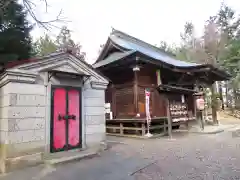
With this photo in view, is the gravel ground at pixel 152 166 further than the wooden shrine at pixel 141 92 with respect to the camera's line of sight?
No

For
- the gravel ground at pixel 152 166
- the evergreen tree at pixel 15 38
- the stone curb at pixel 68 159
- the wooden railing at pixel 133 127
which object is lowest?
the gravel ground at pixel 152 166

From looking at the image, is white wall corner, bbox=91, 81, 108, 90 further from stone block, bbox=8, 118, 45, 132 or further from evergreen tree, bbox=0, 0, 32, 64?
evergreen tree, bbox=0, 0, 32, 64

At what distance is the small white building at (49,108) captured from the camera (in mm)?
5191

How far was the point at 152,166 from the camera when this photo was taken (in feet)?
17.7

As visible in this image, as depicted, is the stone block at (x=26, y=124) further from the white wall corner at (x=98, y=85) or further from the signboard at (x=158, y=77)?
the signboard at (x=158, y=77)

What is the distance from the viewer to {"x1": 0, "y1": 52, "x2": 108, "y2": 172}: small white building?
5191 mm

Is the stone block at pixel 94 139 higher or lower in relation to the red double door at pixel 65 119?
lower

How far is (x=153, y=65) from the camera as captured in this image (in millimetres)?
11008

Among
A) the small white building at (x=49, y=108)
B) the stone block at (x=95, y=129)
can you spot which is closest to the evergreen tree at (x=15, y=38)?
the small white building at (x=49, y=108)

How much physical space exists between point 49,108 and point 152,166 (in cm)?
324

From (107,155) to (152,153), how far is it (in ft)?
4.90

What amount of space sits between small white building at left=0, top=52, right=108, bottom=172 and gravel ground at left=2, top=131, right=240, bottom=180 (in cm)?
68

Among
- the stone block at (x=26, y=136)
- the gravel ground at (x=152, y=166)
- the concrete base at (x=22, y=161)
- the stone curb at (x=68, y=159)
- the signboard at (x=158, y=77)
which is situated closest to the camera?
the gravel ground at (x=152, y=166)

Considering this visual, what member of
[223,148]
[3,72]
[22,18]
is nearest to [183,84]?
[223,148]
